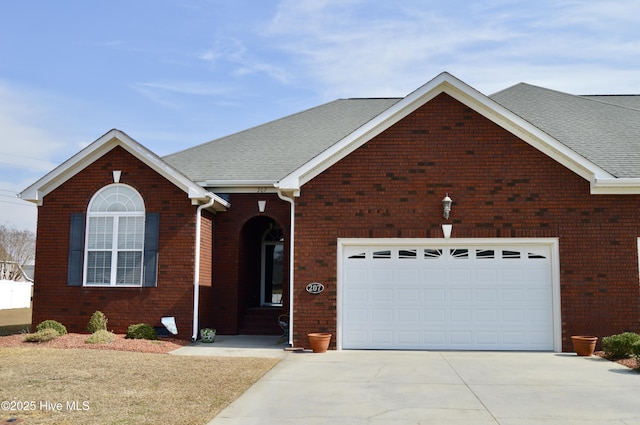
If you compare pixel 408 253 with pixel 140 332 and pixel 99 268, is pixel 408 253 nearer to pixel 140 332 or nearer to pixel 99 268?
pixel 140 332

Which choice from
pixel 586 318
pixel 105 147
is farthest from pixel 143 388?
pixel 586 318

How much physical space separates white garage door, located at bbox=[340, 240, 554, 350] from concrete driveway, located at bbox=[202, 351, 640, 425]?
4.40ft

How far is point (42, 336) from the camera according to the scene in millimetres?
14930

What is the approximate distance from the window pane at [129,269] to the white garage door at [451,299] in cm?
519

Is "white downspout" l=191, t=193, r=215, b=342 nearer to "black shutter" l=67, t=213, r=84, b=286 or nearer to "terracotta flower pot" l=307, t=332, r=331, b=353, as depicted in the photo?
"black shutter" l=67, t=213, r=84, b=286

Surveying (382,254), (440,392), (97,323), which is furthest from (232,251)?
(440,392)

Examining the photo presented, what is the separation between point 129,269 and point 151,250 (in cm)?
76

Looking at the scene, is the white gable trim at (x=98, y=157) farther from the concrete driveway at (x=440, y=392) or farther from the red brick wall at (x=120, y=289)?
the concrete driveway at (x=440, y=392)

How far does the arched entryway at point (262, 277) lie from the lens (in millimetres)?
18172

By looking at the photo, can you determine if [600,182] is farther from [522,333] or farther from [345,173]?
[345,173]

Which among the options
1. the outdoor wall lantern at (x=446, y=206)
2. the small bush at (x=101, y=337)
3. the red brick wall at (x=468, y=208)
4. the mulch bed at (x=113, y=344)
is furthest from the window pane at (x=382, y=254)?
the small bush at (x=101, y=337)

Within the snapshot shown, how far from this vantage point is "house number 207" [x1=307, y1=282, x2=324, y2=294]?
15.1 meters

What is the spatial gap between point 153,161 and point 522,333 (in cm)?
983

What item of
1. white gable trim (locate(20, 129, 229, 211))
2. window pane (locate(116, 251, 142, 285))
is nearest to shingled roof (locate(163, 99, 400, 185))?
white gable trim (locate(20, 129, 229, 211))
